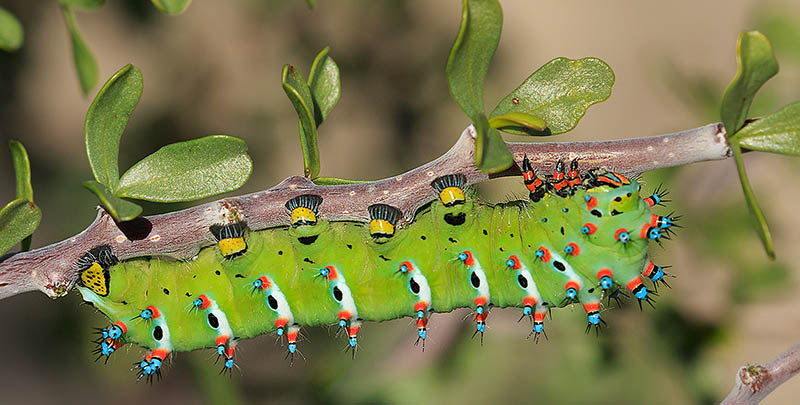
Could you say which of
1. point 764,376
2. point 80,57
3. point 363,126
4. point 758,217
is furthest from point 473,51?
point 363,126

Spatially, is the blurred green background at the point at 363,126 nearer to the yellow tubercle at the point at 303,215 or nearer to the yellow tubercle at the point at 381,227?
the yellow tubercle at the point at 381,227

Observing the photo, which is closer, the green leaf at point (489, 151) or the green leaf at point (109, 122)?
the green leaf at point (489, 151)

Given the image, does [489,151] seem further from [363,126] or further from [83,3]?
[363,126]

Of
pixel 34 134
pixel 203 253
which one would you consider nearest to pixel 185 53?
pixel 34 134

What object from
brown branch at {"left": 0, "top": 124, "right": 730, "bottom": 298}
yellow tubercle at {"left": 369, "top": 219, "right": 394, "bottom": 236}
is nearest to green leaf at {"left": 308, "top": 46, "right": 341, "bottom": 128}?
brown branch at {"left": 0, "top": 124, "right": 730, "bottom": 298}

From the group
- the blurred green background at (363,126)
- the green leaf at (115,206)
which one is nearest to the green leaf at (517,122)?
the green leaf at (115,206)

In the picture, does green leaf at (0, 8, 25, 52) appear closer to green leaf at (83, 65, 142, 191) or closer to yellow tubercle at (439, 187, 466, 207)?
green leaf at (83, 65, 142, 191)

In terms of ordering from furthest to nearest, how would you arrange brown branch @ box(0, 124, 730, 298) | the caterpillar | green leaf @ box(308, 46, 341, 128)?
1. the caterpillar
2. green leaf @ box(308, 46, 341, 128)
3. brown branch @ box(0, 124, 730, 298)
